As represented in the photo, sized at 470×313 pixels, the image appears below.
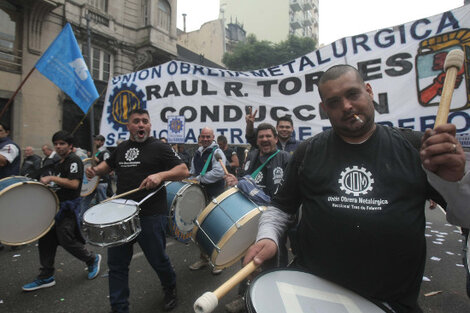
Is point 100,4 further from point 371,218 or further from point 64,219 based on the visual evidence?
point 371,218

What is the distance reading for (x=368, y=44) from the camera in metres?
4.27

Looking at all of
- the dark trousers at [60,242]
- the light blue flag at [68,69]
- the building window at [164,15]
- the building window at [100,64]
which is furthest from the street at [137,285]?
the building window at [164,15]

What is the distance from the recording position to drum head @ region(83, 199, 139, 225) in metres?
2.42

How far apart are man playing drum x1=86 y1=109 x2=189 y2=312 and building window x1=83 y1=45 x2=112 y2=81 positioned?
13834 mm

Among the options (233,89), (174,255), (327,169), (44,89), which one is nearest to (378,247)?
(327,169)

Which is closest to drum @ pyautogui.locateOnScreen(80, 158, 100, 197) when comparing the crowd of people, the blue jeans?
the blue jeans

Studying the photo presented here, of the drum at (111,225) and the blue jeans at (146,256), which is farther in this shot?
the blue jeans at (146,256)

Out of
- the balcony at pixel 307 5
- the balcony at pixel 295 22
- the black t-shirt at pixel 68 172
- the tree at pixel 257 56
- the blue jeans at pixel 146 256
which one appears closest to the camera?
the blue jeans at pixel 146 256

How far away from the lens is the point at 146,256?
2.89m

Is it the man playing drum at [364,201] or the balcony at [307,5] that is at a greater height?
the balcony at [307,5]

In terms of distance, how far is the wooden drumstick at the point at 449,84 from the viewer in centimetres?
99

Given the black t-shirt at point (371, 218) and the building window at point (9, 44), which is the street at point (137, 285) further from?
the building window at point (9, 44)

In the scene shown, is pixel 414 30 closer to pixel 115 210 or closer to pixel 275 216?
pixel 275 216

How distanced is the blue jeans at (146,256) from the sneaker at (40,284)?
1387 millimetres
